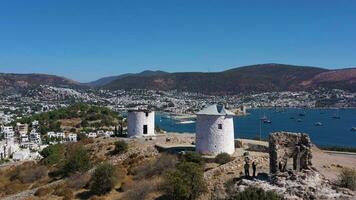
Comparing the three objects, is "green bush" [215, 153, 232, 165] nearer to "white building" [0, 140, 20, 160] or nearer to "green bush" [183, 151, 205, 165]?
"green bush" [183, 151, 205, 165]

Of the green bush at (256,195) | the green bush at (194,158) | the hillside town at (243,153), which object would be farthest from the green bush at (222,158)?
the green bush at (256,195)

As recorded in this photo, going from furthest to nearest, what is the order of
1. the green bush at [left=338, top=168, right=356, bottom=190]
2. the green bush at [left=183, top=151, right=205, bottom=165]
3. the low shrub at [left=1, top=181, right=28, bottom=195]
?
the low shrub at [left=1, top=181, right=28, bottom=195], the green bush at [left=183, top=151, right=205, bottom=165], the green bush at [left=338, top=168, right=356, bottom=190]

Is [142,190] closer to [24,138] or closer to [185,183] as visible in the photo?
[185,183]

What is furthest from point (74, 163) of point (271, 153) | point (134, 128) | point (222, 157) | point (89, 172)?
point (271, 153)

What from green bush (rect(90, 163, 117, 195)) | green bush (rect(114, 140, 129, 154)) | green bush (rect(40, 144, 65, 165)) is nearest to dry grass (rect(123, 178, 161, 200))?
green bush (rect(90, 163, 117, 195))

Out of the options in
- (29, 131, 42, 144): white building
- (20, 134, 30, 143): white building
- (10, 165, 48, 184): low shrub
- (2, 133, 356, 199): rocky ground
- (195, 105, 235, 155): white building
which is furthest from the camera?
(20, 134, 30, 143): white building

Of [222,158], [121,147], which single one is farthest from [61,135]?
[222,158]

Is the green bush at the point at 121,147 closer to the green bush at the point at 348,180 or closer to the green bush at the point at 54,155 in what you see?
the green bush at the point at 54,155
